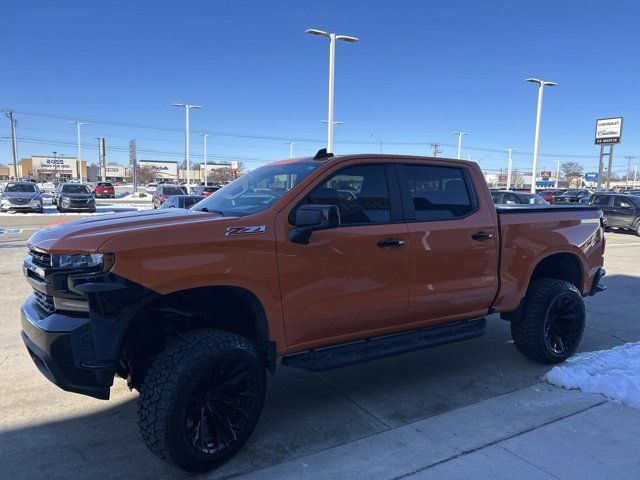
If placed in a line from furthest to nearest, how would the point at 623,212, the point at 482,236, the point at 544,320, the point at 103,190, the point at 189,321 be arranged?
the point at 103,190 < the point at 623,212 < the point at 544,320 < the point at 482,236 < the point at 189,321

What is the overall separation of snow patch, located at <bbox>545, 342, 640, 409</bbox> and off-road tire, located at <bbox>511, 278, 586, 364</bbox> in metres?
0.16

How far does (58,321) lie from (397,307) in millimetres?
2362

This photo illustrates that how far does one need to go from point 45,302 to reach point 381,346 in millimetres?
2371

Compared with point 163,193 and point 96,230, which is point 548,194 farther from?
point 96,230

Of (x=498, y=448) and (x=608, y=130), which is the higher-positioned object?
(x=608, y=130)

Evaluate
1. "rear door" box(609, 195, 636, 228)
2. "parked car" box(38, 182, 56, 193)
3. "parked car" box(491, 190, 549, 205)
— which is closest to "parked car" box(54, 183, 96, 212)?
"parked car" box(491, 190, 549, 205)

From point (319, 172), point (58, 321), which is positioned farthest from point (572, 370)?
point (58, 321)

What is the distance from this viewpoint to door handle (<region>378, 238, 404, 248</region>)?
3691mm

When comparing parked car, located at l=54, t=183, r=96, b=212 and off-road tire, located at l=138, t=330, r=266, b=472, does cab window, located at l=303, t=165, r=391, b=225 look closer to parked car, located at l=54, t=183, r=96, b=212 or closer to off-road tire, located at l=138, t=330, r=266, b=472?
off-road tire, located at l=138, t=330, r=266, b=472

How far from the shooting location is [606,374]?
4.43m

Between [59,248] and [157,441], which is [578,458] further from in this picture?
[59,248]

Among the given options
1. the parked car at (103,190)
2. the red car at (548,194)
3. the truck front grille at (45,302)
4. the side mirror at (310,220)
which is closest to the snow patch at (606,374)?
the side mirror at (310,220)

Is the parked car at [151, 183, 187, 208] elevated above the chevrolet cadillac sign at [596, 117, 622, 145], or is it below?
below

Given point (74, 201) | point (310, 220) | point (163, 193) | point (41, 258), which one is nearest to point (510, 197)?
point (310, 220)
